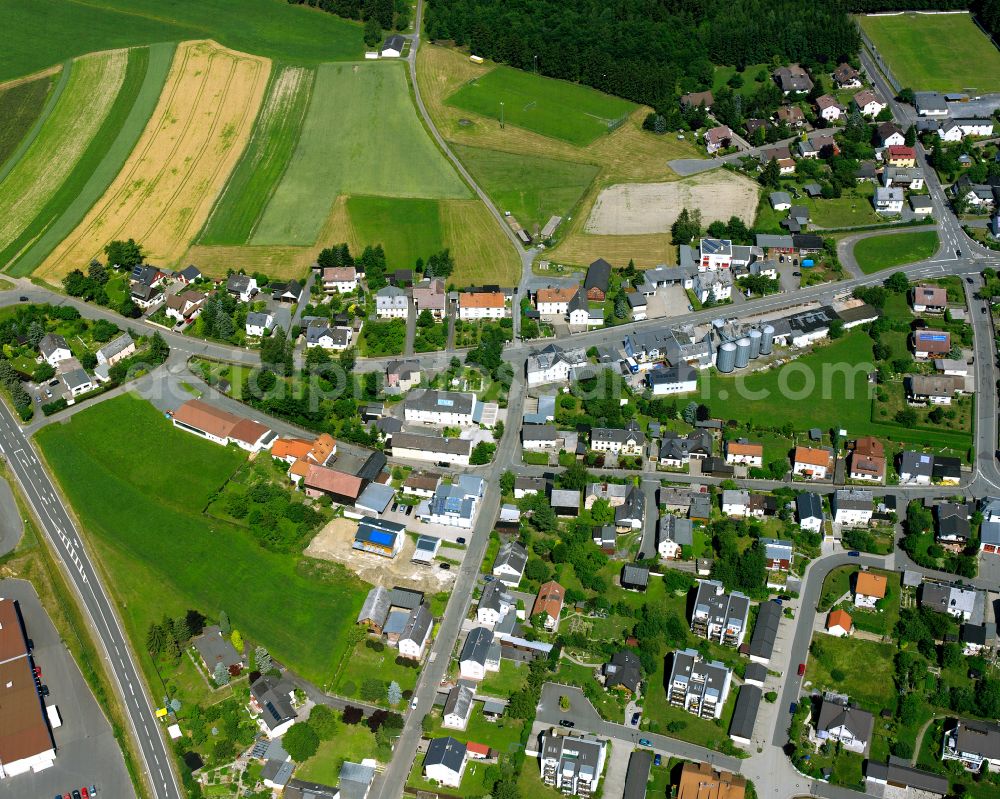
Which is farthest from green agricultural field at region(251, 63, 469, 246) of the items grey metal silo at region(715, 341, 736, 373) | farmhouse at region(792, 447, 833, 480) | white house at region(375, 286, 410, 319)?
farmhouse at region(792, 447, 833, 480)

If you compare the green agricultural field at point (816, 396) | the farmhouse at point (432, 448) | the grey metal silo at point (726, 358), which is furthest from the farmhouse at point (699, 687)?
the grey metal silo at point (726, 358)

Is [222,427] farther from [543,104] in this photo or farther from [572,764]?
[543,104]

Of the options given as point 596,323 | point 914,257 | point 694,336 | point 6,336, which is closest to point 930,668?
point 694,336

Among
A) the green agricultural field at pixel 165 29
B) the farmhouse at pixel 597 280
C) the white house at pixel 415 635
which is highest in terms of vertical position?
the green agricultural field at pixel 165 29

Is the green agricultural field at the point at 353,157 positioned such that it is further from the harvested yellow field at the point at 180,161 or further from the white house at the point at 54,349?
the white house at the point at 54,349

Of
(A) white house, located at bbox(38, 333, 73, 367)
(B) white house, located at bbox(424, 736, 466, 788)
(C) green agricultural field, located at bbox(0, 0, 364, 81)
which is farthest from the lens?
(C) green agricultural field, located at bbox(0, 0, 364, 81)

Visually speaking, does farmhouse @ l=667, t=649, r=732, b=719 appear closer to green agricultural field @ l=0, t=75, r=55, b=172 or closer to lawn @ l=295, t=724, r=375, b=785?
lawn @ l=295, t=724, r=375, b=785
